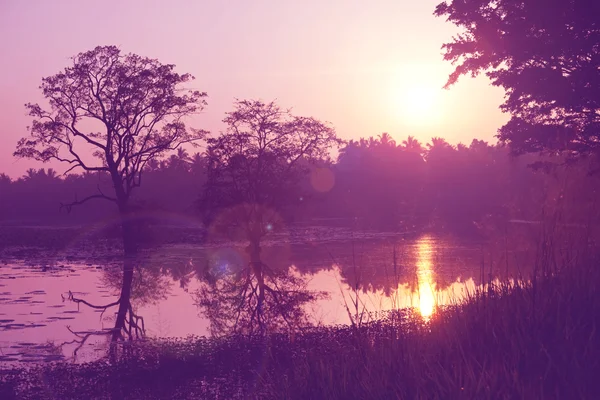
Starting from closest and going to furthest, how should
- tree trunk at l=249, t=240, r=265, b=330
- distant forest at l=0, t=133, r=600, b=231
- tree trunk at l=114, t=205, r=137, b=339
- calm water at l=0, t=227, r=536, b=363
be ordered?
1. calm water at l=0, t=227, r=536, b=363
2. tree trunk at l=114, t=205, r=137, b=339
3. tree trunk at l=249, t=240, r=265, b=330
4. distant forest at l=0, t=133, r=600, b=231

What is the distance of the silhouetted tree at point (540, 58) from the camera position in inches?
757

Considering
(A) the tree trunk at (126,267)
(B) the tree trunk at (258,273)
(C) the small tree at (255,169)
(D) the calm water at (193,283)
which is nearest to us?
(D) the calm water at (193,283)

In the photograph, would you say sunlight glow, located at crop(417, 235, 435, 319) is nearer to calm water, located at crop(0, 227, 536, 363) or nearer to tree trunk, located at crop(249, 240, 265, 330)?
calm water, located at crop(0, 227, 536, 363)

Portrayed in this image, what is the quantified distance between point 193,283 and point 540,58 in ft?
47.2

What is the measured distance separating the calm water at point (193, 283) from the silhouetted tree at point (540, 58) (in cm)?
512

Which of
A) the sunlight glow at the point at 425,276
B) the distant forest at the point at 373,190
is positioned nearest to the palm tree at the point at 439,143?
the distant forest at the point at 373,190

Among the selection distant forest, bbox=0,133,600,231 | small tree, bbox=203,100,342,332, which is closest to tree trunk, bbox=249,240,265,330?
small tree, bbox=203,100,342,332

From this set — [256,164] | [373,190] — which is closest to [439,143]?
[373,190]

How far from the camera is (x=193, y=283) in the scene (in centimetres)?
2305

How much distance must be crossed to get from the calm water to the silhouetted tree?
512 cm

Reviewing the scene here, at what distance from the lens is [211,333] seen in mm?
14180

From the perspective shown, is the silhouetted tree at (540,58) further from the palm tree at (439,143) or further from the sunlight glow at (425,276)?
the palm tree at (439,143)

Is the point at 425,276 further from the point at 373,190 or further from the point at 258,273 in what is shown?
the point at 373,190

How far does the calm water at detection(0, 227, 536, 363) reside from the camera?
12961mm
